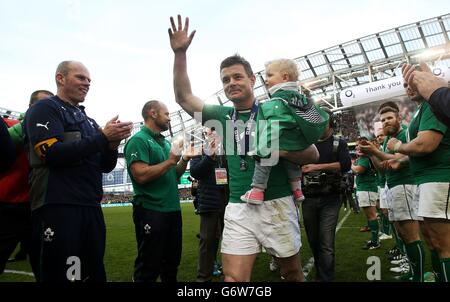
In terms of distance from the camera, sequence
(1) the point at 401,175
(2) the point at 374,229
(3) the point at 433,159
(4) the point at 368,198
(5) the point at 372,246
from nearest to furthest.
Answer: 1. (3) the point at 433,159
2. (1) the point at 401,175
3. (5) the point at 372,246
4. (2) the point at 374,229
5. (4) the point at 368,198

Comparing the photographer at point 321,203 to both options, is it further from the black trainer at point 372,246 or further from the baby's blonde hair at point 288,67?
the black trainer at point 372,246

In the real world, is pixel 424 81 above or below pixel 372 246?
above

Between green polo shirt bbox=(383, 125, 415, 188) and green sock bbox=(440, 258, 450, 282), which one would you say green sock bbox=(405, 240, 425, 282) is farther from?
green sock bbox=(440, 258, 450, 282)

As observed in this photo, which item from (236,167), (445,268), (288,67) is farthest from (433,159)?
(236,167)

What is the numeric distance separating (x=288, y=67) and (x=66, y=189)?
1.84 m

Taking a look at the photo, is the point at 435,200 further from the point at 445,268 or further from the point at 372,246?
the point at 372,246

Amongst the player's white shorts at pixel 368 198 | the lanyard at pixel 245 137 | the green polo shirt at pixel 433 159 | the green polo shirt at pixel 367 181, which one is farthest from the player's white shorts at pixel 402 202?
the player's white shorts at pixel 368 198

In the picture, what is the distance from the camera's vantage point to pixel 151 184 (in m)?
3.32

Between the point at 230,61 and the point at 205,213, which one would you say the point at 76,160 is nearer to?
the point at 230,61

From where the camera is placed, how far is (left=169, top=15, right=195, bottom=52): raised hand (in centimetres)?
244

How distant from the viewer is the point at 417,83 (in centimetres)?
248

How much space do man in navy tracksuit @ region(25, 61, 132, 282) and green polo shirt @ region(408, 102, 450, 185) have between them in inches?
92.2
